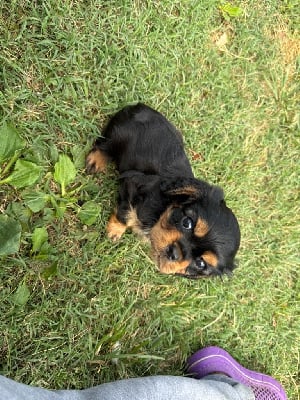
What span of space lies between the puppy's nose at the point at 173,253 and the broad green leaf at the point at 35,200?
35.1 inches

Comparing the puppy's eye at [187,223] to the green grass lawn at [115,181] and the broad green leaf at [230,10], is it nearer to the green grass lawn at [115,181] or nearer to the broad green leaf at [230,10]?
the green grass lawn at [115,181]

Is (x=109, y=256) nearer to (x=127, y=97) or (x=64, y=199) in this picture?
(x=64, y=199)

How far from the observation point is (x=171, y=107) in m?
3.93

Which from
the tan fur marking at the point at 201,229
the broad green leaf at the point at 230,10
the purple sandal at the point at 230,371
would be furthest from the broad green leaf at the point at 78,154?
the broad green leaf at the point at 230,10

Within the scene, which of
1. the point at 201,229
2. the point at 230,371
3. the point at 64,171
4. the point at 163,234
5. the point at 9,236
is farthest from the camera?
the point at 230,371

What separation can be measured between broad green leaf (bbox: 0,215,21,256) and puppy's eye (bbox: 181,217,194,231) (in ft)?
3.21

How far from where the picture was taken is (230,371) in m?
3.83

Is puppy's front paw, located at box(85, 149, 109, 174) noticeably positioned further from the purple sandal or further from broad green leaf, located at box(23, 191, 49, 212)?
the purple sandal

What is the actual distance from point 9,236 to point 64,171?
2.22ft

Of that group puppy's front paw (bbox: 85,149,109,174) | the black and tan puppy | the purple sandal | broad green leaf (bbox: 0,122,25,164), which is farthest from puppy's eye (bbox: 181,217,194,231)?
the purple sandal

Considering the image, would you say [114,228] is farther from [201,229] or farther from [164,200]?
[201,229]

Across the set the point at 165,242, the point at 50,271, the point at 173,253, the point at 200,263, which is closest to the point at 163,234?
the point at 165,242

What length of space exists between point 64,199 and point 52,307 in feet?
2.39

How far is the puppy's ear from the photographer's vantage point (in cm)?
306
